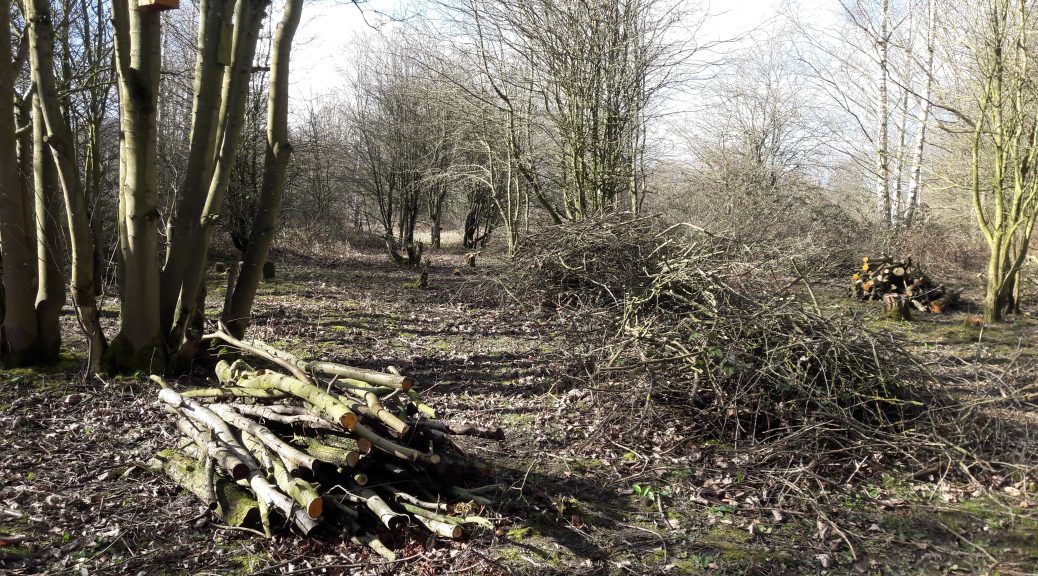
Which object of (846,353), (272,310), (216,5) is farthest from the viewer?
(272,310)

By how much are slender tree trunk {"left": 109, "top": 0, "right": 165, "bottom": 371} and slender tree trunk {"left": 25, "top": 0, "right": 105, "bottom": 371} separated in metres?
0.24

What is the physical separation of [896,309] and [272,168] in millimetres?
9828

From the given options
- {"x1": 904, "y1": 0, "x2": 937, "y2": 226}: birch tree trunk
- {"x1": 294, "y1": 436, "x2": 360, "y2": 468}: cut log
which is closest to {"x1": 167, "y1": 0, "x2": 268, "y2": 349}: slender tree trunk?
{"x1": 294, "y1": 436, "x2": 360, "y2": 468}: cut log

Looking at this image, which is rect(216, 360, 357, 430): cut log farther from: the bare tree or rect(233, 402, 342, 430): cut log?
the bare tree

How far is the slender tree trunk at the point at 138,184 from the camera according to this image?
5.50m

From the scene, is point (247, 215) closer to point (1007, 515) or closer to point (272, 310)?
point (272, 310)

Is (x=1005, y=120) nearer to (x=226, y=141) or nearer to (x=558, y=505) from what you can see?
(x=558, y=505)

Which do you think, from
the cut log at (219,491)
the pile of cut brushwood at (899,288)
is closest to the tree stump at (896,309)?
the pile of cut brushwood at (899,288)

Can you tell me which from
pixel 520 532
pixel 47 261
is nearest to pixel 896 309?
pixel 520 532

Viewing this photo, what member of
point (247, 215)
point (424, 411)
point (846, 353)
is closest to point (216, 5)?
point (424, 411)

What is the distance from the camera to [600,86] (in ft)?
40.3

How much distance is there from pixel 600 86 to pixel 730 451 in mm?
8833

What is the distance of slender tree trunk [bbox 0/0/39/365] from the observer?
5.71 meters

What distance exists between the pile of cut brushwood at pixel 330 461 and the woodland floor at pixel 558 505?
0.41ft
